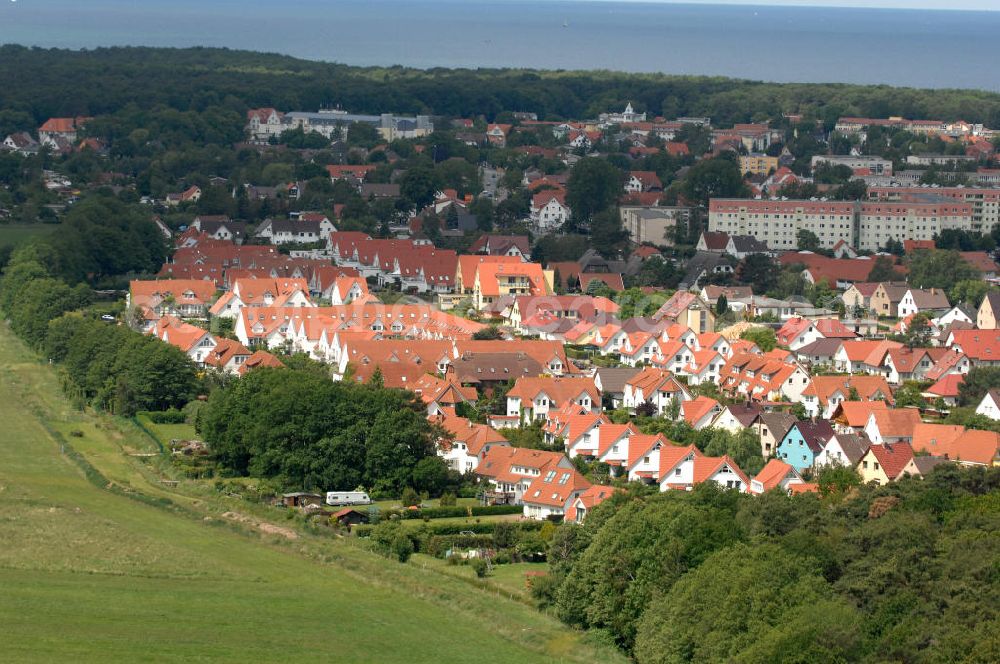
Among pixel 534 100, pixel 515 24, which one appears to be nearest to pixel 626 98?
pixel 534 100

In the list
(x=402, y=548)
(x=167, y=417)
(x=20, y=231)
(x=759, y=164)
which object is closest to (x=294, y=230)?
(x=20, y=231)

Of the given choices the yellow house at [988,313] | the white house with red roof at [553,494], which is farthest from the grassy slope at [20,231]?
the white house with red roof at [553,494]

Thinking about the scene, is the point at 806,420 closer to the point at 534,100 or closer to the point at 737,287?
the point at 737,287

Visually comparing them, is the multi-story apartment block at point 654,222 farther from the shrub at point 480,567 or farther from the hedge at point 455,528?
the shrub at point 480,567

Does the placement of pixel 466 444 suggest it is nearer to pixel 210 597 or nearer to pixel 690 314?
pixel 210 597

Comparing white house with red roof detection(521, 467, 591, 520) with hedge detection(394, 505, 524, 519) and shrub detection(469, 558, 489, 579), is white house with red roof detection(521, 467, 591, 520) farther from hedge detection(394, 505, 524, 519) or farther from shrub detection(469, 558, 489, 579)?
shrub detection(469, 558, 489, 579)

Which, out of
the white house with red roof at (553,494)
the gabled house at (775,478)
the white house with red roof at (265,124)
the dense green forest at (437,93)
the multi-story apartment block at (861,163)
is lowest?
the white house with red roof at (553,494)
